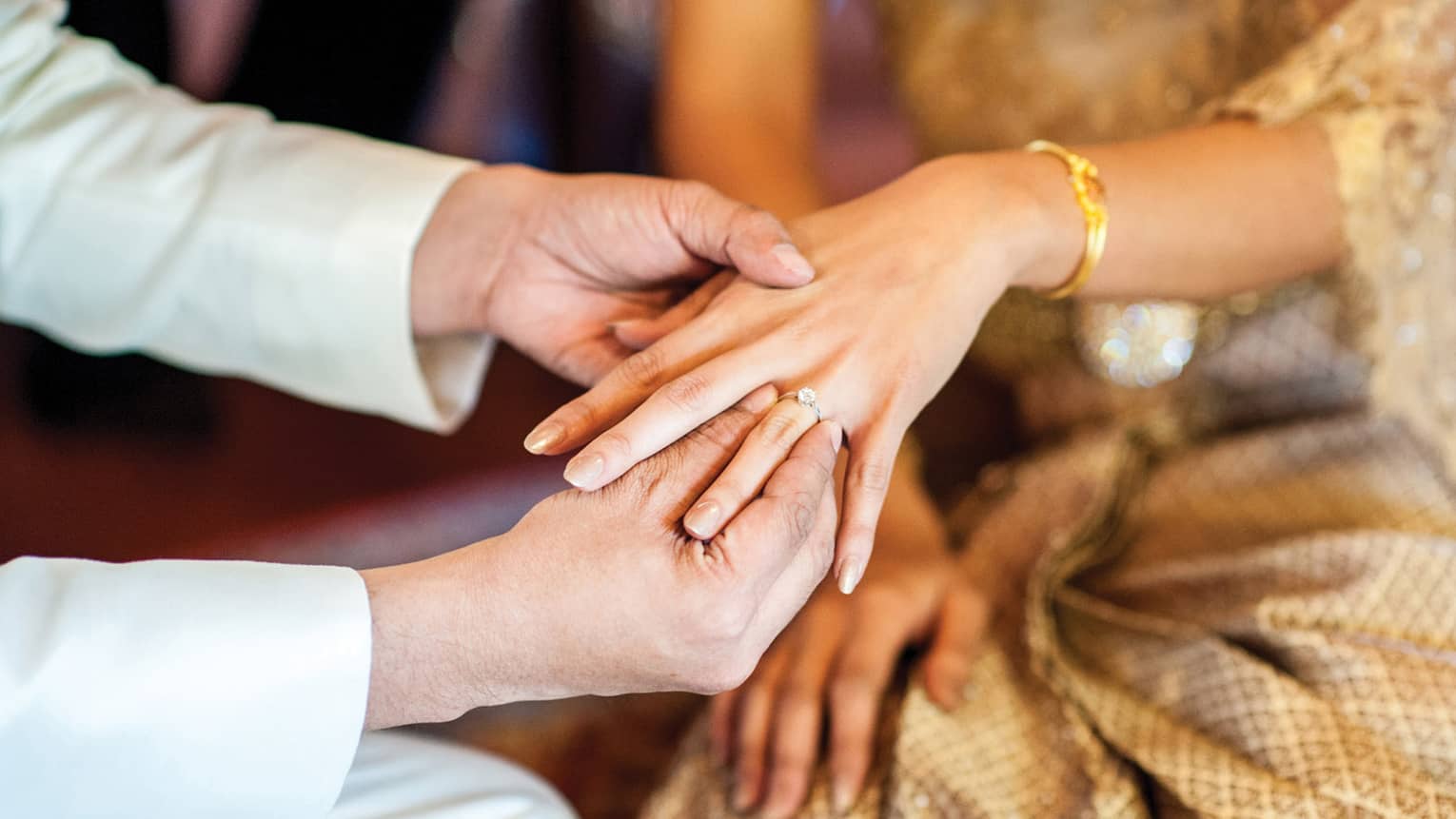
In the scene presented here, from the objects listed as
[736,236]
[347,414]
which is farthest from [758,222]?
[347,414]

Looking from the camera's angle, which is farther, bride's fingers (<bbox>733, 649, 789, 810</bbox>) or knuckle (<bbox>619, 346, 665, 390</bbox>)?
bride's fingers (<bbox>733, 649, 789, 810</bbox>)

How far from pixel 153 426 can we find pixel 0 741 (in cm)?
86

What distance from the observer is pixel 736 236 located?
75 cm

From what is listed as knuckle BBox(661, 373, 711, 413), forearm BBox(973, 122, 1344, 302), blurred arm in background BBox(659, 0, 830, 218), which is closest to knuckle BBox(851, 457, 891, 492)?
knuckle BBox(661, 373, 711, 413)

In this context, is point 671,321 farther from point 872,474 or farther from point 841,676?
point 841,676

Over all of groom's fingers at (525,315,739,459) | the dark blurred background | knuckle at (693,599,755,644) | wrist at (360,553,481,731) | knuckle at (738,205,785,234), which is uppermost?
knuckle at (738,205,785,234)

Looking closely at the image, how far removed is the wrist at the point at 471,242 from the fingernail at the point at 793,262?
0.71 feet

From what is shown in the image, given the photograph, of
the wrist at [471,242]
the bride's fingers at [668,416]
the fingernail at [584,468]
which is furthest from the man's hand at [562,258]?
the fingernail at [584,468]

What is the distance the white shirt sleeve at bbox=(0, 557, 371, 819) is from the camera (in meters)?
0.59

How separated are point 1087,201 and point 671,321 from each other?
0.33 m

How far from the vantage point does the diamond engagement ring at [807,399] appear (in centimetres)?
70

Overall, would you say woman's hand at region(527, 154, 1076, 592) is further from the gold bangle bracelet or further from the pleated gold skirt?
the pleated gold skirt

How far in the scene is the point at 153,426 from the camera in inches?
53.3

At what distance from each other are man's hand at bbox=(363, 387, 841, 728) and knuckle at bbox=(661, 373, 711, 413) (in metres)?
0.04
